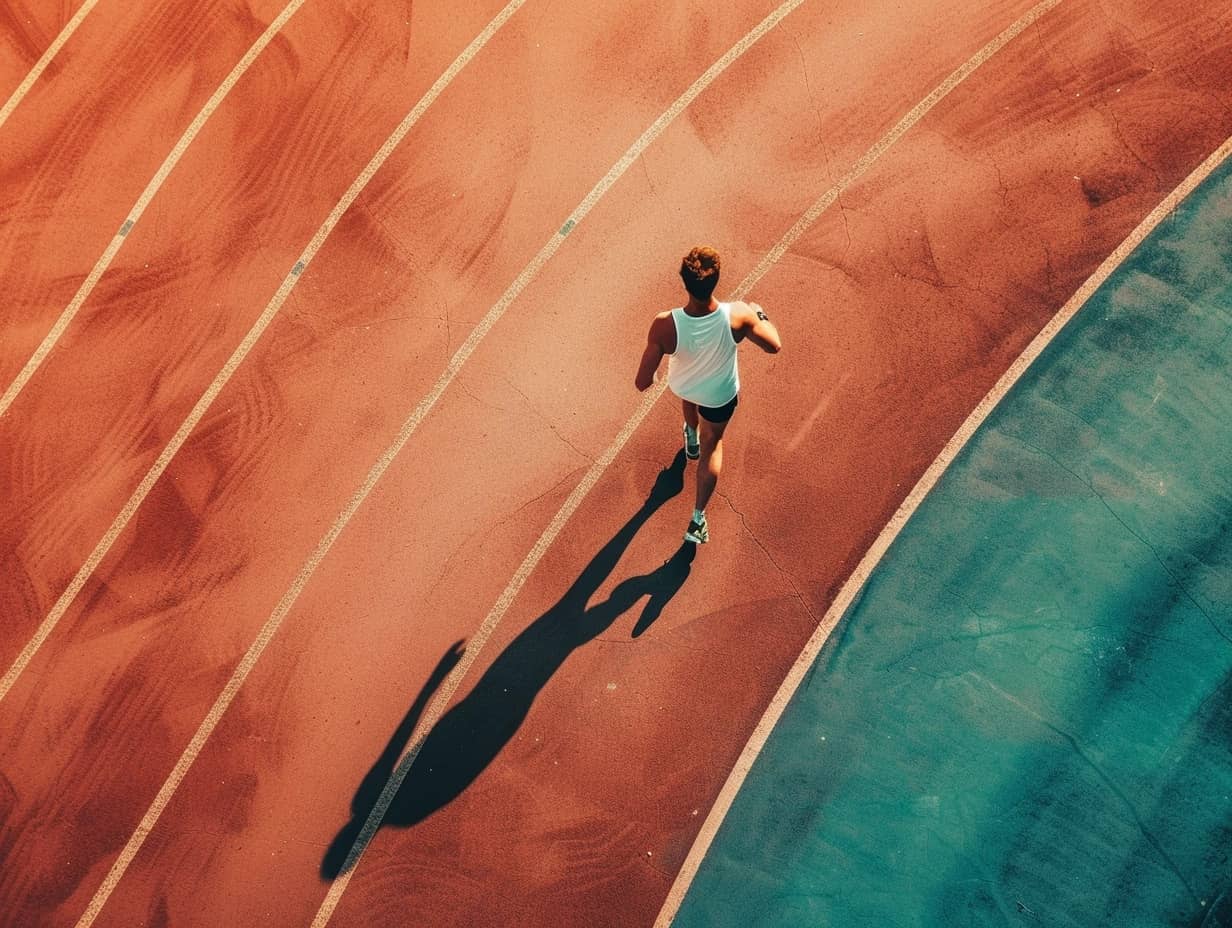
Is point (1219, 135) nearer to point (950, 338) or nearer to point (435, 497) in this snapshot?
point (950, 338)

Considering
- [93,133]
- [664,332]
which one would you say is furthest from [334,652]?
[93,133]

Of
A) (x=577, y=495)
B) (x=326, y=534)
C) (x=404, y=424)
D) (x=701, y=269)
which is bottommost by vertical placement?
(x=326, y=534)

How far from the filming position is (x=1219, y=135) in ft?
26.6

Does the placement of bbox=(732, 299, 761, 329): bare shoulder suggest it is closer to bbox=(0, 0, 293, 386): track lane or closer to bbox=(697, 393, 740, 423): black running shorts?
bbox=(697, 393, 740, 423): black running shorts

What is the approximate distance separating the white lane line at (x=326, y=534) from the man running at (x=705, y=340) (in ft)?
10.5

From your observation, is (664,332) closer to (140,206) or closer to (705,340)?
(705,340)

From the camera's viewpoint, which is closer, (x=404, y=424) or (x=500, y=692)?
(x=500, y=692)

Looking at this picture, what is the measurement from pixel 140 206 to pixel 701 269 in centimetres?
601

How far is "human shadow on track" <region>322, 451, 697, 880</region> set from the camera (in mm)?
7480

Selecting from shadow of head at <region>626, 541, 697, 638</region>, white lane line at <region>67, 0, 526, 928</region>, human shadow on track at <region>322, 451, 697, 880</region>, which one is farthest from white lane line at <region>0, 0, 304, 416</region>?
shadow of head at <region>626, 541, 697, 638</region>

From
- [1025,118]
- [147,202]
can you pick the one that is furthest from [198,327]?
[1025,118]

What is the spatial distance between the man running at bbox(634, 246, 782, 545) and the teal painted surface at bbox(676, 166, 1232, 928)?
2417 mm

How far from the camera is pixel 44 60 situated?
8.79 m

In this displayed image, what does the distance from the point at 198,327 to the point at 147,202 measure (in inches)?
55.6
